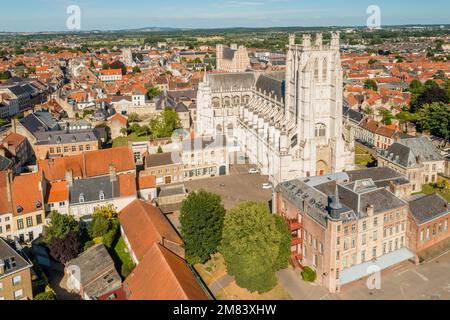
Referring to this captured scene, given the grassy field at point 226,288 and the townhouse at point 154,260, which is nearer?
the townhouse at point 154,260

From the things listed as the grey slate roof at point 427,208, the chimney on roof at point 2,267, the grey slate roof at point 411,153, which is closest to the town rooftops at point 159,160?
the chimney on roof at point 2,267

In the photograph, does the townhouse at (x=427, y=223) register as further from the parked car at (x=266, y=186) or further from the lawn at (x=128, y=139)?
the lawn at (x=128, y=139)

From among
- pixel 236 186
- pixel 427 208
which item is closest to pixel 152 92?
pixel 236 186

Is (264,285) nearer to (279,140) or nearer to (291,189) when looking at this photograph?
(291,189)

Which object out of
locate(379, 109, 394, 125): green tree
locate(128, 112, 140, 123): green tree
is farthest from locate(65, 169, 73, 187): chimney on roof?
locate(379, 109, 394, 125): green tree

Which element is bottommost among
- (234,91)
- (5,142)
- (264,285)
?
(264,285)

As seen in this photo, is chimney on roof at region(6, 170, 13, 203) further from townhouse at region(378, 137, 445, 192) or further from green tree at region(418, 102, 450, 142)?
green tree at region(418, 102, 450, 142)
